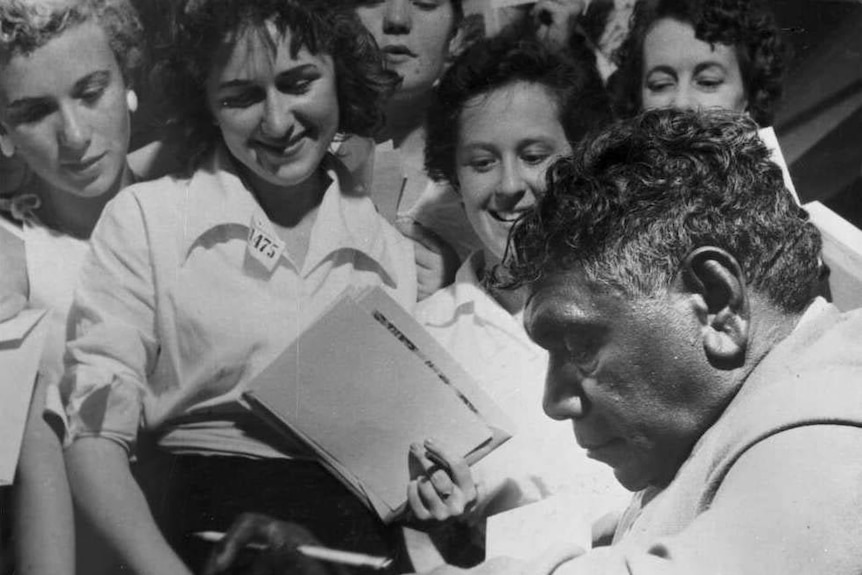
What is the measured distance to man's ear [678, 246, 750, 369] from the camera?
8.25ft

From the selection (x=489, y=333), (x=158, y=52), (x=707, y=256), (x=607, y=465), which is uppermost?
(x=158, y=52)

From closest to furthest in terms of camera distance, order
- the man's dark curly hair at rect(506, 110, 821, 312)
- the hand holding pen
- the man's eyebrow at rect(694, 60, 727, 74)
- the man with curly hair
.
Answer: the man with curly hair → the man's dark curly hair at rect(506, 110, 821, 312) → the hand holding pen → the man's eyebrow at rect(694, 60, 727, 74)

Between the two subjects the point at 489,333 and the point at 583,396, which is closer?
the point at 583,396

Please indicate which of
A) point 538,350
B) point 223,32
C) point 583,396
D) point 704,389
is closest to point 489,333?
point 538,350

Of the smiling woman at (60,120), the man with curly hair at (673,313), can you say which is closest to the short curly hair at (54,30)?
the smiling woman at (60,120)

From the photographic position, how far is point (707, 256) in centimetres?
253

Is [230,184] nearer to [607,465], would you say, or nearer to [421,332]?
[421,332]

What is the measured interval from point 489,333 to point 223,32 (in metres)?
0.84

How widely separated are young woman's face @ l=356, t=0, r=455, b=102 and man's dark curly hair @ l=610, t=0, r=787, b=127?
15.2 inches

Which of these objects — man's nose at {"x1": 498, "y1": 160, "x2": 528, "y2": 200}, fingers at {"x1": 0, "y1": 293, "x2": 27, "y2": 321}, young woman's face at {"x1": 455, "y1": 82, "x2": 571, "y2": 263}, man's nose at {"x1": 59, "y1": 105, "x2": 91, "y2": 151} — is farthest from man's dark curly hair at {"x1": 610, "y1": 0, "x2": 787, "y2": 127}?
fingers at {"x1": 0, "y1": 293, "x2": 27, "y2": 321}

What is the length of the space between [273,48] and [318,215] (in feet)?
1.19

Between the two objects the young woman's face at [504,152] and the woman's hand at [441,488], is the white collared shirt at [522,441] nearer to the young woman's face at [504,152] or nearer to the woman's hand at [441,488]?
the woman's hand at [441,488]

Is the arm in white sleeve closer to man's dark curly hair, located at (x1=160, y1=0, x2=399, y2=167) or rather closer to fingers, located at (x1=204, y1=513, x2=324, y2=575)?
fingers, located at (x1=204, y1=513, x2=324, y2=575)

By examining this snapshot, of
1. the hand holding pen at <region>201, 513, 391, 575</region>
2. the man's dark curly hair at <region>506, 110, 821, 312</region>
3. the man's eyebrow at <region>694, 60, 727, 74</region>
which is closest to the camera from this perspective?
the man's dark curly hair at <region>506, 110, 821, 312</region>
